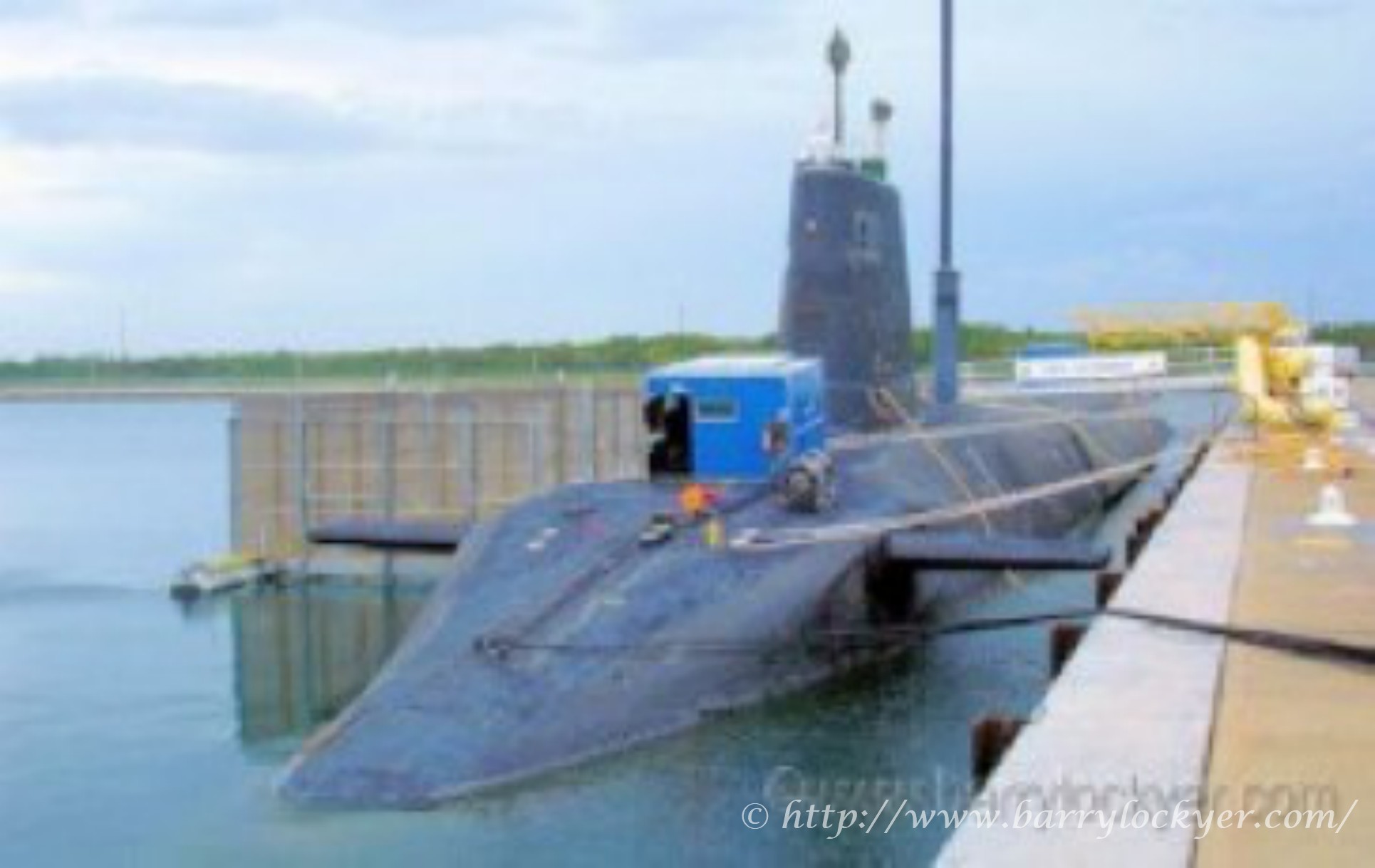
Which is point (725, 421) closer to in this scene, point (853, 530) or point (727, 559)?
point (853, 530)

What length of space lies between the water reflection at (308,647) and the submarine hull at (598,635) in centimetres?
311

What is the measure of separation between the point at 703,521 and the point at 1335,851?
440 inches

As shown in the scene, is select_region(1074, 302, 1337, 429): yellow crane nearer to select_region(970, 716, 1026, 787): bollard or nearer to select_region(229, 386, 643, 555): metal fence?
select_region(229, 386, 643, 555): metal fence

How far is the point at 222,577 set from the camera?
28828mm

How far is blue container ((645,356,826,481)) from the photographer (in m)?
19.6

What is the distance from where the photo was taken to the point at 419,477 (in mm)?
29719

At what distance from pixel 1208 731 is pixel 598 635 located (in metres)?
7.00

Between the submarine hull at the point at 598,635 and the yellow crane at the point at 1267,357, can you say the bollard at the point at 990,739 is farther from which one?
the yellow crane at the point at 1267,357

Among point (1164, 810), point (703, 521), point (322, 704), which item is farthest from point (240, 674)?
point (1164, 810)

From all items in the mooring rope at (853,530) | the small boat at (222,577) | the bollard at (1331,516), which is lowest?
the small boat at (222,577)

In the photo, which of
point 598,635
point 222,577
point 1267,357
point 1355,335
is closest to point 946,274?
point 1267,357

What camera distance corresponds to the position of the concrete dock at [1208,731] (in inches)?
268

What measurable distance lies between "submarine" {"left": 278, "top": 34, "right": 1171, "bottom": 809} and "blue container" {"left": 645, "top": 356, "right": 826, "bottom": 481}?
0.02m

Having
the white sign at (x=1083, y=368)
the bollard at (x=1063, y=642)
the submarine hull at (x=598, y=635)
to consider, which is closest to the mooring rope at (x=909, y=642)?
the submarine hull at (x=598, y=635)
